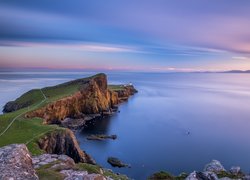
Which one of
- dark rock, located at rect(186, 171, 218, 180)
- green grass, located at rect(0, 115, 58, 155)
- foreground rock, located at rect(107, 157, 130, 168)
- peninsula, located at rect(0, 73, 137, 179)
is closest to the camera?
dark rock, located at rect(186, 171, 218, 180)

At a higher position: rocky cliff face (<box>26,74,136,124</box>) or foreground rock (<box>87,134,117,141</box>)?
rocky cliff face (<box>26,74,136,124</box>)

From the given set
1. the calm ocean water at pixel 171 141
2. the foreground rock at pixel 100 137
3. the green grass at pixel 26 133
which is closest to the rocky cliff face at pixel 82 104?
the calm ocean water at pixel 171 141

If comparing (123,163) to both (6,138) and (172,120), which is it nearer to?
(6,138)

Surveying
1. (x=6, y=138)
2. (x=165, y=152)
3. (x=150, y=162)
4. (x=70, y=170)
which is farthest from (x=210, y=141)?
(x=70, y=170)

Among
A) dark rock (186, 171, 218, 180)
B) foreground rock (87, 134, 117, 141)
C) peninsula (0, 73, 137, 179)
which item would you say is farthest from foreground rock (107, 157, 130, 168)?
dark rock (186, 171, 218, 180)

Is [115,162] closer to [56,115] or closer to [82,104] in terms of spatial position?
[56,115]

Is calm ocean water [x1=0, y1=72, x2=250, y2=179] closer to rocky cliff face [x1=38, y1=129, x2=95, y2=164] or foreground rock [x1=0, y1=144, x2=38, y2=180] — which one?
rocky cliff face [x1=38, y1=129, x2=95, y2=164]

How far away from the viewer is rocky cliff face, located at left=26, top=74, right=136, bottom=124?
110 m

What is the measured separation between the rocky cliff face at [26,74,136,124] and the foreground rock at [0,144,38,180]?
6950 centimetres

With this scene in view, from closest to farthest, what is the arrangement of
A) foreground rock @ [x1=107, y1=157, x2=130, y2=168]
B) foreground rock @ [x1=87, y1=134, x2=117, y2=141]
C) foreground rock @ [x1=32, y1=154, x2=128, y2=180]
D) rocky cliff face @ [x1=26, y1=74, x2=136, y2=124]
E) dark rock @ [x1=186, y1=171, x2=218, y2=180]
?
foreground rock @ [x1=32, y1=154, x2=128, y2=180] < dark rock @ [x1=186, y1=171, x2=218, y2=180] < foreground rock @ [x1=107, y1=157, x2=130, y2=168] < foreground rock @ [x1=87, y1=134, x2=117, y2=141] < rocky cliff face @ [x1=26, y1=74, x2=136, y2=124]

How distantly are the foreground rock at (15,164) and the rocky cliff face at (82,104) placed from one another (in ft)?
228

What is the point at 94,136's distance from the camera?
3829 inches

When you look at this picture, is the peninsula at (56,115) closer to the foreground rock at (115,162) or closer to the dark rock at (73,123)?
the dark rock at (73,123)

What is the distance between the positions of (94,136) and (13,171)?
2882 inches
